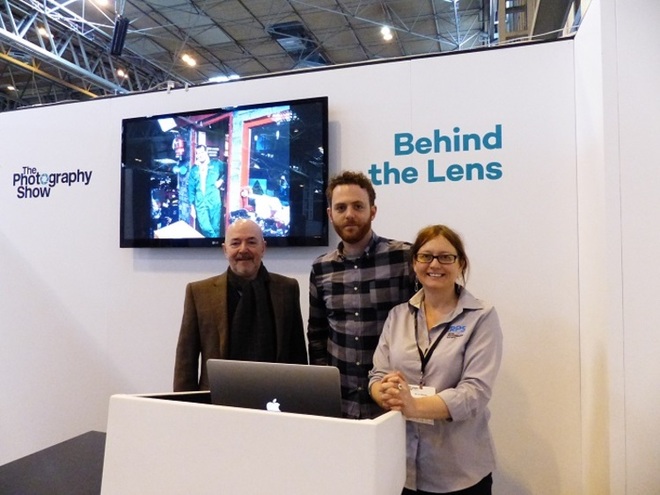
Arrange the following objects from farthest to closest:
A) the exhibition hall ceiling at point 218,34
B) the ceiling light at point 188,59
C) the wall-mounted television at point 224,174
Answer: the ceiling light at point 188,59 → the exhibition hall ceiling at point 218,34 → the wall-mounted television at point 224,174

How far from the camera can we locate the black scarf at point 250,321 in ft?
7.03

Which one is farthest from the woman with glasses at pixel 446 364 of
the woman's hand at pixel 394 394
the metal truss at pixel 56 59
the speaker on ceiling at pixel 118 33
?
the metal truss at pixel 56 59

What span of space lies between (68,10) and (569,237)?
6.35 meters

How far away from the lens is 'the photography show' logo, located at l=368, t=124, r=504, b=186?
269 centimetres

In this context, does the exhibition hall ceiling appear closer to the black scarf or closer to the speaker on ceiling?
the speaker on ceiling

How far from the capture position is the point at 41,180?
3.77 metres

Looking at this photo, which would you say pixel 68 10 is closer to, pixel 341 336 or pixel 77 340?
pixel 77 340

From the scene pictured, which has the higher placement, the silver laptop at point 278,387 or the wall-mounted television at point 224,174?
the wall-mounted television at point 224,174

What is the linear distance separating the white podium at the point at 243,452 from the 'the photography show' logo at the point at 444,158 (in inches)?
71.2

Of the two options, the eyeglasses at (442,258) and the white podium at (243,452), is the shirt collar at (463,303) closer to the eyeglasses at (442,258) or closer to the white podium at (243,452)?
the eyeglasses at (442,258)

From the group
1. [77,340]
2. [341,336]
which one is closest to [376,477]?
[341,336]

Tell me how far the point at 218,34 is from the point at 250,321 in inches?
246

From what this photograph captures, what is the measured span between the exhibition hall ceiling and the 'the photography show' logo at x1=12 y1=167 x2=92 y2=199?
212cm

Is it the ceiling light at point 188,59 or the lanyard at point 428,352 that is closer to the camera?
the lanyard at point 428,352
